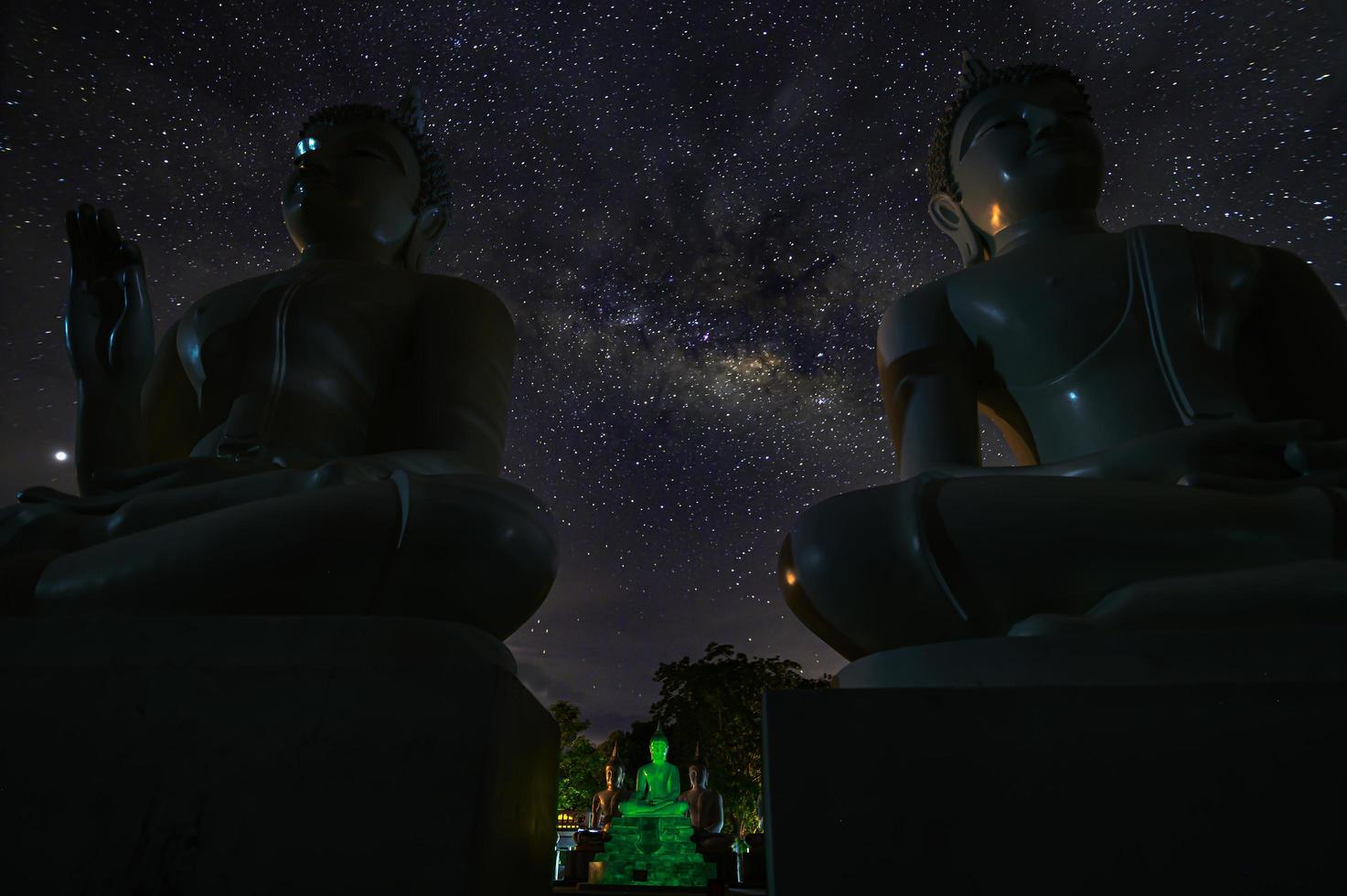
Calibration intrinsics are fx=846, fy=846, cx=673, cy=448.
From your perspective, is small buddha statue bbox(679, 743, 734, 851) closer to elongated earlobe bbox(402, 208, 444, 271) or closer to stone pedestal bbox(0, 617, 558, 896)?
elongated earlobe bbox(402, 208, 444, 271)

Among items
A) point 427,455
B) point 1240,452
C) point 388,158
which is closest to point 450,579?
point 427,455

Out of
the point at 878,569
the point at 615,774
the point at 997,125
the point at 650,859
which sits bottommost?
the point at 650,859

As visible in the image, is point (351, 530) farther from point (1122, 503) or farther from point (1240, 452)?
point (1240, 452)

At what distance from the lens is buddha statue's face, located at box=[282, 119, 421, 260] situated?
3604mm

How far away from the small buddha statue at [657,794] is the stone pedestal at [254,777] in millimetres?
11719

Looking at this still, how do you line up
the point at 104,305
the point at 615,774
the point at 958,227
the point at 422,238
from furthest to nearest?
the point at 615,774, the point at 422,238, the point at 958,227, the point at 104,305

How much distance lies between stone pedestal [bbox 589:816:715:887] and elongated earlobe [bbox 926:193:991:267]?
9.77m

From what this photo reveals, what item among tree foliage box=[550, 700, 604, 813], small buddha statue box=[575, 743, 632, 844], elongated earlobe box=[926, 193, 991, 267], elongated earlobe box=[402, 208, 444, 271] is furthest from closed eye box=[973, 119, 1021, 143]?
tree foliage box=[550, 700, 604, 813]

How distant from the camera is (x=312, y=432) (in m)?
2.96

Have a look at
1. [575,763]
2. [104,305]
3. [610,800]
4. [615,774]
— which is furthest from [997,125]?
[575,763]

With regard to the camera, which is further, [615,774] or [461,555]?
[615,774]

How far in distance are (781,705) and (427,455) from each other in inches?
61.0

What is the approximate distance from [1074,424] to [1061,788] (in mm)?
1798

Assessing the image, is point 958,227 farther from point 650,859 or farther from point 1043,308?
point 650,859
